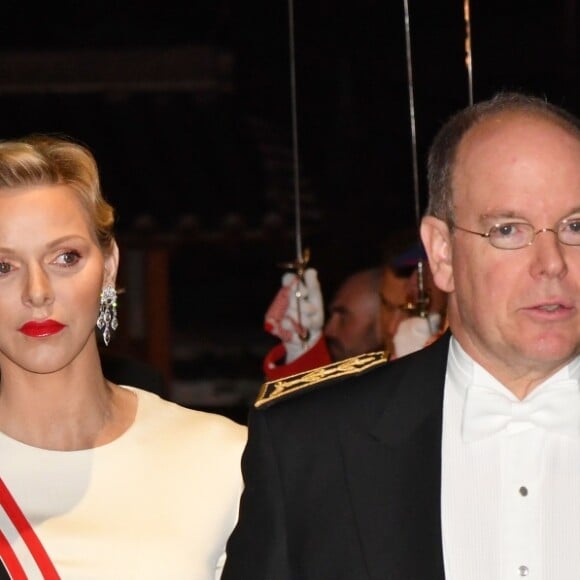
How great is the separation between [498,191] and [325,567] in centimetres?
59

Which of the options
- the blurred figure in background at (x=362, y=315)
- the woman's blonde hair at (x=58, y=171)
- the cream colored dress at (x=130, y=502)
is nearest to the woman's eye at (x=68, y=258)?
the woman's blonde hair at (x=58, y=171)

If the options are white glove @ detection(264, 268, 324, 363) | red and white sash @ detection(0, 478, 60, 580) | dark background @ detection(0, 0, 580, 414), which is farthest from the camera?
dark background @ detection(0, 0, 580, 414)

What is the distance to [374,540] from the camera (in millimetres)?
→ 2289

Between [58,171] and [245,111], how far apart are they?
7005 millimetres

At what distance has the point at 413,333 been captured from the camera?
407 centimetres

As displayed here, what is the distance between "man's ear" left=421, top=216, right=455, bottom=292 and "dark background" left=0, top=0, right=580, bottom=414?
4.97m

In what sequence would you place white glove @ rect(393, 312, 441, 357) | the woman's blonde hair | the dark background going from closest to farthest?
1. the woman's blonde hair
2. white glove @ rect(393, 312, 441, 357)
3. the dark background

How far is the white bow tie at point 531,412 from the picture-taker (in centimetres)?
232

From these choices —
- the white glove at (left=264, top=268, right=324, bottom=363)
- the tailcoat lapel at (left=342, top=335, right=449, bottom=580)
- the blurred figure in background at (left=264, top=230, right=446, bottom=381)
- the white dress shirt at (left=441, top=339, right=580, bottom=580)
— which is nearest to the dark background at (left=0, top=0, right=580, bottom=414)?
the blurred figure in background at (left=264, top=230, right=446, bottom=381)

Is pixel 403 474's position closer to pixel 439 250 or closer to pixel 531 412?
pixel 531 412

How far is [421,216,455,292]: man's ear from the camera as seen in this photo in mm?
2434

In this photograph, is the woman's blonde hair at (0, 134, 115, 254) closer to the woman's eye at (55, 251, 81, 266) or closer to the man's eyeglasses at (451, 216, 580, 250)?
the woman's eye at (55, 251, 81, 266)

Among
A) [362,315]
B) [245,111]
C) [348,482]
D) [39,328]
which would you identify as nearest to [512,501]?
[348,482]

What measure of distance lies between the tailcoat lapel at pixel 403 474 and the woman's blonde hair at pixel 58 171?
63cm
